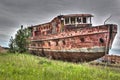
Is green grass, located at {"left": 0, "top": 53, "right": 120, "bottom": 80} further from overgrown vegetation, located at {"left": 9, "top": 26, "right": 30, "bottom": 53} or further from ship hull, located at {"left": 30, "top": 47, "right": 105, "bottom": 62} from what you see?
overgrown vegetation, located at {"left": 9, "top": 26, "right": 30, "bottom": 53}

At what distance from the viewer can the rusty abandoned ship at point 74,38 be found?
32.7m

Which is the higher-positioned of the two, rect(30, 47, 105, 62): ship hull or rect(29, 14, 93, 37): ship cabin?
rect(29, 14, 93, 37): ship cabin

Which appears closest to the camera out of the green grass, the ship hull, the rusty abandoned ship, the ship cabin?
the green grass

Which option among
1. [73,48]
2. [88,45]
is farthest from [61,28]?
[88,45]

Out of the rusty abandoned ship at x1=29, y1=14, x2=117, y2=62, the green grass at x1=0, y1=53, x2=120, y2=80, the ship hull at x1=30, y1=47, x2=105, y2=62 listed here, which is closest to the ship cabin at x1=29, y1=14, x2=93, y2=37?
the rusty abandoned ship at x1=29, y1=14, x2=117, y2=62

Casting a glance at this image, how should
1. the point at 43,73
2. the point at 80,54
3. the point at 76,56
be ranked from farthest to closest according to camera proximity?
the point at 76,56 < the point at 80,54 < the point at 43,73

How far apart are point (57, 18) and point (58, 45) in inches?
177

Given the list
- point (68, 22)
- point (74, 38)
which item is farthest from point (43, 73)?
point (68, 22)

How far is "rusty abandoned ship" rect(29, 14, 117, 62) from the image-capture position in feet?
107

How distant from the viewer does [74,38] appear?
35.2m

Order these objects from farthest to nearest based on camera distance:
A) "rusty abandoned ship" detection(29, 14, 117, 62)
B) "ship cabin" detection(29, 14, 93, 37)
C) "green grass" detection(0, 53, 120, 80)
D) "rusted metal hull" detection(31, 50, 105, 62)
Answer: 1. "ship cabin" detection(29, 14, 93, 37)
2. "rusted metal hull" detection(31, 50, 105, 62)
3. "rusty abandoned ship" detection(29, 14, 117, 62)
4. "green grass" detection(0, 53, 120, 80)

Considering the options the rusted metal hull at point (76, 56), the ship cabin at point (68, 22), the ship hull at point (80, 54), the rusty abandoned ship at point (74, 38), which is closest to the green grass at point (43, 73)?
the rusty abandoned ship at point (74, 38)

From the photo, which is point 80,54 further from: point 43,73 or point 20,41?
point 43,73

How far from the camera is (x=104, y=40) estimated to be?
1283 inches
